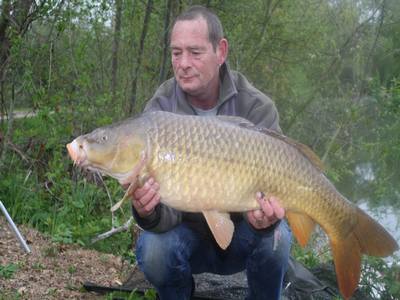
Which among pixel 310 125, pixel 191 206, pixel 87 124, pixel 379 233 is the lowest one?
pixel 310 125

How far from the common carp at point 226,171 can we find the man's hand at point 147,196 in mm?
17

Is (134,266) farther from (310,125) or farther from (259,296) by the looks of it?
(310,125)

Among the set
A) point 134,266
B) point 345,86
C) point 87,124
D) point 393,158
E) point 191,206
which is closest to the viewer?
point 191,206

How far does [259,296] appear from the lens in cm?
203

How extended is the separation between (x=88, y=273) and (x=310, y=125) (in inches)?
183

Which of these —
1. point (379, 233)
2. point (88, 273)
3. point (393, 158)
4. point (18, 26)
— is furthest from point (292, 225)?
point (393, 158)

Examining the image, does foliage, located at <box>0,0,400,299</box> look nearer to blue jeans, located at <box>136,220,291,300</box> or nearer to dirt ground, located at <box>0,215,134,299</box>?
dirt ground, located at <box>0,215,134,299</box>

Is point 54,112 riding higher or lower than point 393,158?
higher

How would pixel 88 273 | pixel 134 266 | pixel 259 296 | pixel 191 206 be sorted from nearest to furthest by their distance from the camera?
1. pixel 191 206
2. pixel 259 296
3. pixel 88 273
4. pixel 134 266

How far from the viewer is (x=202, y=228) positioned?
2.03m

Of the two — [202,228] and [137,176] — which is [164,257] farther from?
[137,176]

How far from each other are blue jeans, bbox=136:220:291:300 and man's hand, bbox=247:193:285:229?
0.09 metres

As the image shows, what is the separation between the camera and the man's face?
1.98 m

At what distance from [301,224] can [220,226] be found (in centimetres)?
27
